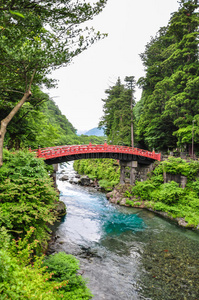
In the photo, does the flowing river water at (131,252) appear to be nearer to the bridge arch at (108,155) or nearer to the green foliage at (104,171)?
the bridge arch at (108,155)

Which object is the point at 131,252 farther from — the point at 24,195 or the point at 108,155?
the point at 108,155

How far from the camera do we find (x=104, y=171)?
34.7m

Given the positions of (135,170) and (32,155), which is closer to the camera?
(32,155)

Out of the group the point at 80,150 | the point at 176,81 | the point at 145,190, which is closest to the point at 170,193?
the point at 145,190

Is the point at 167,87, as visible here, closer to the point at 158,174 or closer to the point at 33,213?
the point at 158,174

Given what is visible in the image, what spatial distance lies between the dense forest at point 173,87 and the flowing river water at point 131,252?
12140 millimetres

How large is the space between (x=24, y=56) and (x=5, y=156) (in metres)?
4.88

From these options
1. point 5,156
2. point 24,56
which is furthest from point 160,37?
point 5,156

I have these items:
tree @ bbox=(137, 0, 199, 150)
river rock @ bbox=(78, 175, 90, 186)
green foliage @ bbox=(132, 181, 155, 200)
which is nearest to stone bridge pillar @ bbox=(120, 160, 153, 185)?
green foliage @ bbox=(132, 181, 155, 200)

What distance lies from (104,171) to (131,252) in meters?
23.0

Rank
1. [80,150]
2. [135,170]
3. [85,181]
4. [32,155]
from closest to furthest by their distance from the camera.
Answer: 1. [32,155]
2. [80,150]
3. [135,170]
4. [85,181]

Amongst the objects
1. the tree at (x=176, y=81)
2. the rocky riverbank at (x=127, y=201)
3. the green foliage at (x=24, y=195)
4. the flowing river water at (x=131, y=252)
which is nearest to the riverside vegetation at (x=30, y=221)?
the green foliage at (x=24, y=195)

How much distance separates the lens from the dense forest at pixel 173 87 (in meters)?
22.1

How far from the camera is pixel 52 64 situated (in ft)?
29.0
